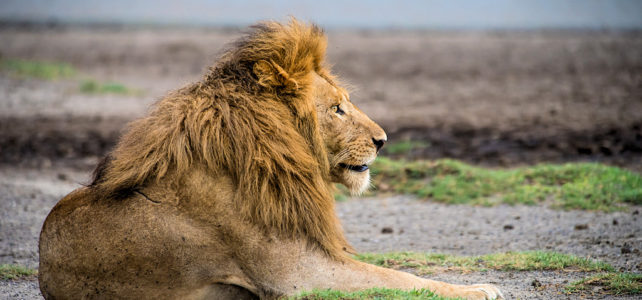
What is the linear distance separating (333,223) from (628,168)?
4876 mm

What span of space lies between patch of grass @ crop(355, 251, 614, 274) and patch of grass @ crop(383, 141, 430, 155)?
4.11m

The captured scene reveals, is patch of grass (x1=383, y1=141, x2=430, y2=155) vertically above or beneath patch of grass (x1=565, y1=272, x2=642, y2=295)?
beneath

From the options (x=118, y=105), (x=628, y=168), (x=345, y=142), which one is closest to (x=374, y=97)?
(x=118, y=105)

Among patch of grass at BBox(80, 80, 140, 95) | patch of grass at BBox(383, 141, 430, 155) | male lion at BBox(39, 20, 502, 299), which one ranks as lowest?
patch of grass at BBox(80, 80, 140, 95)

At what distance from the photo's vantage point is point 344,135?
4199 mm

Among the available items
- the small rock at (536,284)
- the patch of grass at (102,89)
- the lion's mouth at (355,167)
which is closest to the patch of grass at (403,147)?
the small rock at (536,284)

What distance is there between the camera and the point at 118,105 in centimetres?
1326

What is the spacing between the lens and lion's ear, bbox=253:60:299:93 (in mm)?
3955

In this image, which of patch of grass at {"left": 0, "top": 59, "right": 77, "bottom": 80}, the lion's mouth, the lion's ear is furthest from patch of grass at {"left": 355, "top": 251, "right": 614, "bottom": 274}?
patch of grass at {"left": 0, "top": 59, "right": 77, "bottom": 80}

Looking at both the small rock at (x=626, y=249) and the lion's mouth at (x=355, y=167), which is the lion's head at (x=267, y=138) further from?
the small rock at (x=626, y=249)

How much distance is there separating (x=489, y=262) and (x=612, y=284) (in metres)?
0.85

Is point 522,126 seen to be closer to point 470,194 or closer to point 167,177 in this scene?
point 470,194

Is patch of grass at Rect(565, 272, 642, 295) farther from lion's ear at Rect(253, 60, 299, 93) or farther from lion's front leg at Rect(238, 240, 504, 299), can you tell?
lion's ear at Rect(253, 60, 299, 93)

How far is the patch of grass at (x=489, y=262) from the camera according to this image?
4.77 meters
